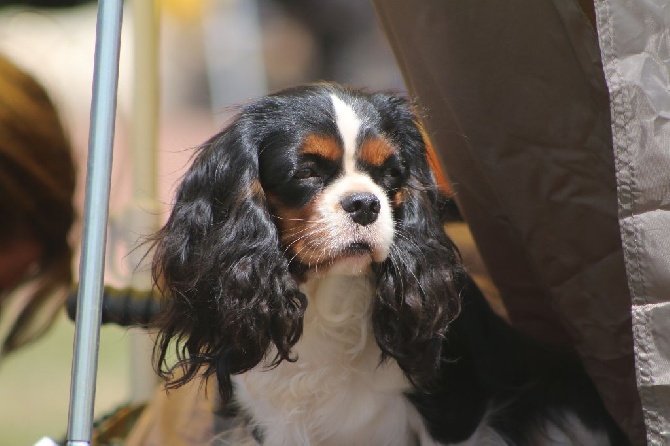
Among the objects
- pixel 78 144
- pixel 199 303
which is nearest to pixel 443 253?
pixel 199 303

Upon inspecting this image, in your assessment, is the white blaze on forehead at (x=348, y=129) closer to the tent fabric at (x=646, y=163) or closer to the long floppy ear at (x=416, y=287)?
the long floppy ear at (x=416, y=287)

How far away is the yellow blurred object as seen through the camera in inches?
134

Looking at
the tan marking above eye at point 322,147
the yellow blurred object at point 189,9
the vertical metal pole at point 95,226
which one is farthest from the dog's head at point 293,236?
the yellow blurred object at point 189,9

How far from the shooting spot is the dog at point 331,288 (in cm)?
167

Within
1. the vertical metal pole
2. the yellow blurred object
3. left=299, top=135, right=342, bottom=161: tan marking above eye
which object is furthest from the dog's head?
the yellow blurred object

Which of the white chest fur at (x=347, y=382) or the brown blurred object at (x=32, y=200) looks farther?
the brown blurred object at (x=32, y=200)

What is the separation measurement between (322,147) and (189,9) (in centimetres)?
200

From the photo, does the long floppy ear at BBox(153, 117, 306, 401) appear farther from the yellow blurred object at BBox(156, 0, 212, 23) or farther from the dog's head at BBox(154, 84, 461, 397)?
the yellow blurred object at BBox(156, 0, 212, 23)

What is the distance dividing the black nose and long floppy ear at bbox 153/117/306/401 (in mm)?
164

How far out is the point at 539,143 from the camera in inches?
71.3

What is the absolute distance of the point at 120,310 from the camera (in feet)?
7.16

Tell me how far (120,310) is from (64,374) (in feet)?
2.64

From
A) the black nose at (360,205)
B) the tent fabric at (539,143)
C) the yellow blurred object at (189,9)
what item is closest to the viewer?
the black nose at (360,205)

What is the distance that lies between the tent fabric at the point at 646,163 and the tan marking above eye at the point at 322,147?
0.49m
